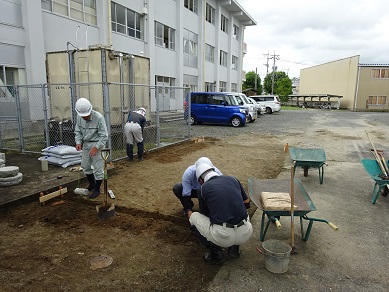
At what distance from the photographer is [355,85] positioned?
37250 millimetres

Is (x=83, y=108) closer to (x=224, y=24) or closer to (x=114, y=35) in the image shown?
(x=114, y=35)

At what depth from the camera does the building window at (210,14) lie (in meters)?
25.9

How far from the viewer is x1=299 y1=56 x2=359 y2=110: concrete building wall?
38094mm

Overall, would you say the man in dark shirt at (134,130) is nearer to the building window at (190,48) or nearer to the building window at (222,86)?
the building window at (190,48)

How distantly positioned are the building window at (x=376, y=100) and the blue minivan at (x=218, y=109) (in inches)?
1127

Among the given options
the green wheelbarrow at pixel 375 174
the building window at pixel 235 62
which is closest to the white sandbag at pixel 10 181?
Result: the green wheelbarrow at pixel 375 174

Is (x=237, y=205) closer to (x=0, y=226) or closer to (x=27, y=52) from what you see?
(x=0, y=226)

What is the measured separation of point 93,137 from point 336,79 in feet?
147

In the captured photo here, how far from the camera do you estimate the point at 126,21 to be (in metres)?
15.8

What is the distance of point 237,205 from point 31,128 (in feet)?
30.5

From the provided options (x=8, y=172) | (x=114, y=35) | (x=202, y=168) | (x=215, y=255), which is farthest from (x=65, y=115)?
(x=114, y=35)

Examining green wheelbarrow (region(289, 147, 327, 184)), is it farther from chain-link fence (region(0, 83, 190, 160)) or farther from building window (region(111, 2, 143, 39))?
building window (region(111, 2, 143, 39))

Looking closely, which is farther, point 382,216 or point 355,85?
point 355,85

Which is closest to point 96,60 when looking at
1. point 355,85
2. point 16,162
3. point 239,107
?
point 16,162
